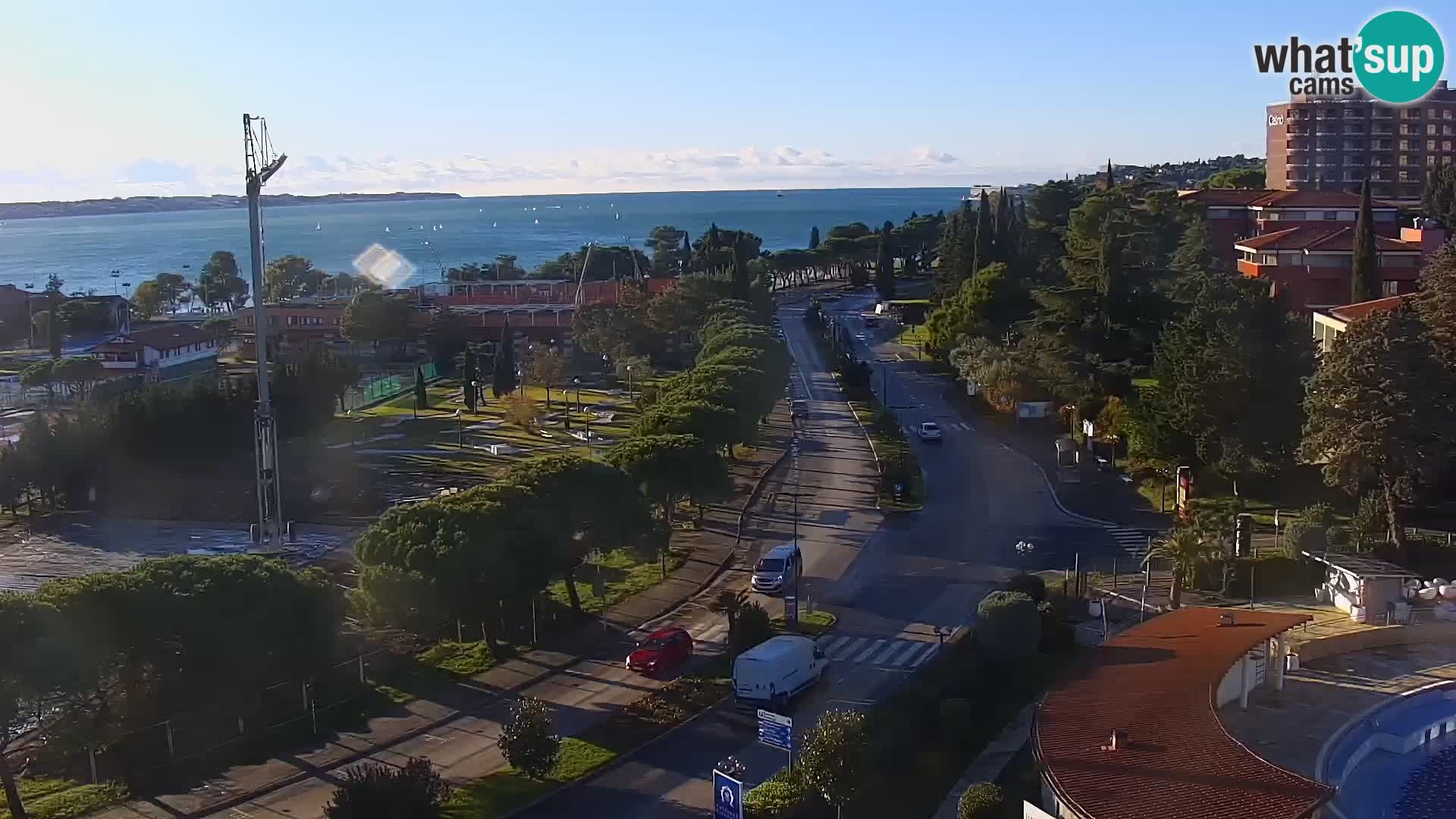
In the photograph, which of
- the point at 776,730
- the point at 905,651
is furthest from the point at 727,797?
the point at 905,651

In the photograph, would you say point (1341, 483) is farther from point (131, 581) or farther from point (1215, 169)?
point (1215, 169)

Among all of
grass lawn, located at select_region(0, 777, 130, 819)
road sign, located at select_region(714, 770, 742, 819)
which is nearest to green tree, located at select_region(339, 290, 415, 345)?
grass lawn, located at select_region(0, 777, 130, 819)

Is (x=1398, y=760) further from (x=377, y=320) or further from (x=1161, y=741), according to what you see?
(x=377, y=320)

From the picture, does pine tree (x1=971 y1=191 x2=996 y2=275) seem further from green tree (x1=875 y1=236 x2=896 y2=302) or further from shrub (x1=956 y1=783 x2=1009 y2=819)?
shrub (x1=956 y1=783 x2=1009 y2=819)

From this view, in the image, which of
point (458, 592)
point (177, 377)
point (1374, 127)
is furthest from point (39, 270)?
point (458, 592)

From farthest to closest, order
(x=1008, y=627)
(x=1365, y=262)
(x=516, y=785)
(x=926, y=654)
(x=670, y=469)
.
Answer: (x=1365, y=262) < (x=670, y=469) < (x=926, y=654) < (x=1008, y=627) < (x=516, y=785)

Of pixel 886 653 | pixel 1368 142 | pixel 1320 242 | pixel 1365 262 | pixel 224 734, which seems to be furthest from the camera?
pixel 1368 142
